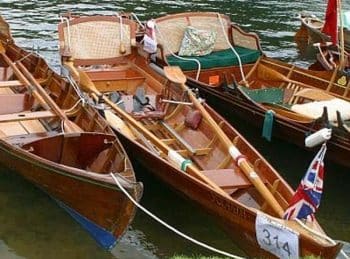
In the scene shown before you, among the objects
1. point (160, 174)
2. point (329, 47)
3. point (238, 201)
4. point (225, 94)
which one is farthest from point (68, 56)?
point (329, 47)

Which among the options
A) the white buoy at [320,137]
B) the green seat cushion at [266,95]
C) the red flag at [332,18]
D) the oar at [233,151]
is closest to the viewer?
the oar at [233,151]

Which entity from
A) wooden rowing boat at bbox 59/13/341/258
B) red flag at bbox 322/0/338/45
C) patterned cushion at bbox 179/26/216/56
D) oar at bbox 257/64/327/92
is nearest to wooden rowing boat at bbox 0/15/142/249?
wooden rowing boat at bbox 59/13/341/258

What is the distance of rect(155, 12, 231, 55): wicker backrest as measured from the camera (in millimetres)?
14349

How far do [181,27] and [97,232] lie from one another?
21.2 feet

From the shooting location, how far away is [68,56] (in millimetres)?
12664

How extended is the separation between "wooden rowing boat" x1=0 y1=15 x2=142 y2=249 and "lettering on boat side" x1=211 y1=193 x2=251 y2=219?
1.01 meters

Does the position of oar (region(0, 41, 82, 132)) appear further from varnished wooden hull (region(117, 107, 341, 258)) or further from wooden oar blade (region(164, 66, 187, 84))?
wooden oar blade (region(164, 66, 187, 84))

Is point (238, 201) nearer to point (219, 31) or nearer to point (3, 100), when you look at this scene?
point (3, 100)

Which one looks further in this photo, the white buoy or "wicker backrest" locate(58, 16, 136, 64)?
"wicker backrest" locate(58, 16, 136, 64)

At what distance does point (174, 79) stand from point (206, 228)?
2817 mm

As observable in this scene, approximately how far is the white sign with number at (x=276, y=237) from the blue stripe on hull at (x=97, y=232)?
1.82 metres

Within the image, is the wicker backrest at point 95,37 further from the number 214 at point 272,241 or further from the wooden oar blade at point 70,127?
the number 214 at point 272,241

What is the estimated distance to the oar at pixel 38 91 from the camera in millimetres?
10406

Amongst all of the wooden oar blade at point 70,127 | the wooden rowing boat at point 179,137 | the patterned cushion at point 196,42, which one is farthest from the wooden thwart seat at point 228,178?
the patterned cushion at point 196,42
